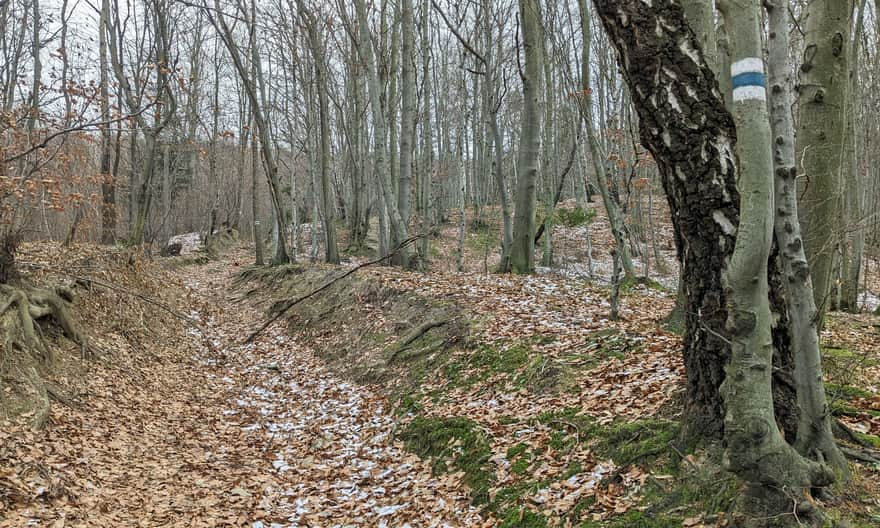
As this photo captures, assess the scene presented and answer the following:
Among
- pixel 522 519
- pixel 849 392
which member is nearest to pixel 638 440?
pixel 522 519

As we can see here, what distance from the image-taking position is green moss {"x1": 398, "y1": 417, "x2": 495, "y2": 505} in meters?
4.43

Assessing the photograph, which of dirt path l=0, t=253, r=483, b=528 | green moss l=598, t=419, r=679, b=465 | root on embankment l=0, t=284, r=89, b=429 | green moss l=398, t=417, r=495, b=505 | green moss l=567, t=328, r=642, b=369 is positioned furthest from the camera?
green moss l=567, t=328, r=642, b=369

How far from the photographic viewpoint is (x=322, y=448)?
5.92m

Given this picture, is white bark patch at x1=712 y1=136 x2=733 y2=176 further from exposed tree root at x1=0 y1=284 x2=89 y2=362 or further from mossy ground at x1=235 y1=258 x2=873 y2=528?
exposed tree root at x1=0 y1=284 x2=89 y2=362

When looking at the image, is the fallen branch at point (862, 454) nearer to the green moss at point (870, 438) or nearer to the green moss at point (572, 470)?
the green moss at point (870, 438)

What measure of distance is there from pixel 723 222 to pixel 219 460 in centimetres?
515

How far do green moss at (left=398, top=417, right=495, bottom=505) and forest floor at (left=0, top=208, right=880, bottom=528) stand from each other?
0.02 meters

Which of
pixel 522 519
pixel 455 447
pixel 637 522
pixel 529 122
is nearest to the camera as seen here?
pixel 637 522

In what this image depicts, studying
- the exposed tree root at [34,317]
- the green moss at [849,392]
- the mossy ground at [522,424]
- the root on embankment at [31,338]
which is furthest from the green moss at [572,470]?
the exposed tree root at [34,317]

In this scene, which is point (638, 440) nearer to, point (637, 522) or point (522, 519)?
point (637, 522)

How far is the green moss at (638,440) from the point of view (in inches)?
140

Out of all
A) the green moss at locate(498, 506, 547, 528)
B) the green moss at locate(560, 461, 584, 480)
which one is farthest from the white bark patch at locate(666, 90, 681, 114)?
the green moss at locate(498, 506, 547, 528)

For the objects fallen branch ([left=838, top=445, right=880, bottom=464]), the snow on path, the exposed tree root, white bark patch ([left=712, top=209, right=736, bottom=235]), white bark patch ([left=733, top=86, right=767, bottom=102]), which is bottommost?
the snow on path

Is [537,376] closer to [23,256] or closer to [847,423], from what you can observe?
[847,423]
